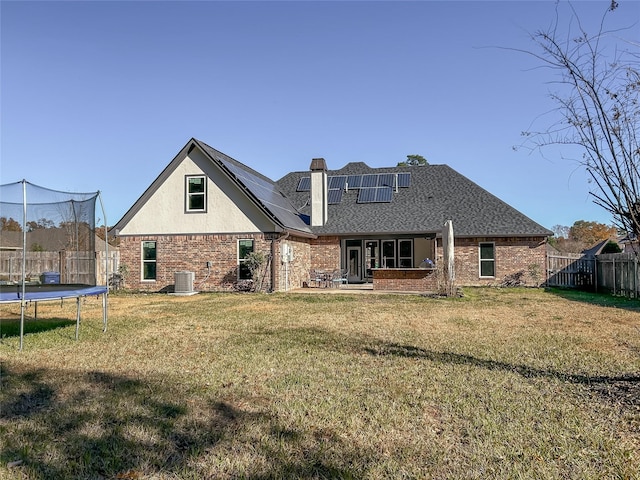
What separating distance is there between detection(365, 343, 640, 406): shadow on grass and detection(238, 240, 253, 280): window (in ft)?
39.8

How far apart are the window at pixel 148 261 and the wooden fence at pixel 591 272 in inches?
732

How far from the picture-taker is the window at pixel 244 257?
18516mm

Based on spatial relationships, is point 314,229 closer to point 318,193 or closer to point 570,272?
point 318,193

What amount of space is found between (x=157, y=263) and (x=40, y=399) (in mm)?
15549

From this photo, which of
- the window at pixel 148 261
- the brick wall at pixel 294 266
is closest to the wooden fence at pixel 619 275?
the brick wall at pixel 294 266

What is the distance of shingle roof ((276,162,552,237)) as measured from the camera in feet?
68.6

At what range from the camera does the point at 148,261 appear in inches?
771

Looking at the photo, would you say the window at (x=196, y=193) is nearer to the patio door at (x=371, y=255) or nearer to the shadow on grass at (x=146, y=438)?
the patio door at (x=371, y=255)

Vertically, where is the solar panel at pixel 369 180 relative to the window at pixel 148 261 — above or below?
above

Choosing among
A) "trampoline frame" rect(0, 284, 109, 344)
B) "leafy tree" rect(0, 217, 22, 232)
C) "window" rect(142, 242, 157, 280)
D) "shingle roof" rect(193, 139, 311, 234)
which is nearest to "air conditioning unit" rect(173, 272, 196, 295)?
"window" rect(142, 242, 157, 280)

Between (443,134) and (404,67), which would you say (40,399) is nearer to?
(404,67)

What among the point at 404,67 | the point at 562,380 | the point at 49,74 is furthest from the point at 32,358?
the point at 404,67

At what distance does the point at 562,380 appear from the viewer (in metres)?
5.18

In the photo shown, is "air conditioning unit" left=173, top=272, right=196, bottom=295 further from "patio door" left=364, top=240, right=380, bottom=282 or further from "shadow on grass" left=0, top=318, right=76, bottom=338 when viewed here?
"patio door" left=364, top=240, right=380, bottom=282
